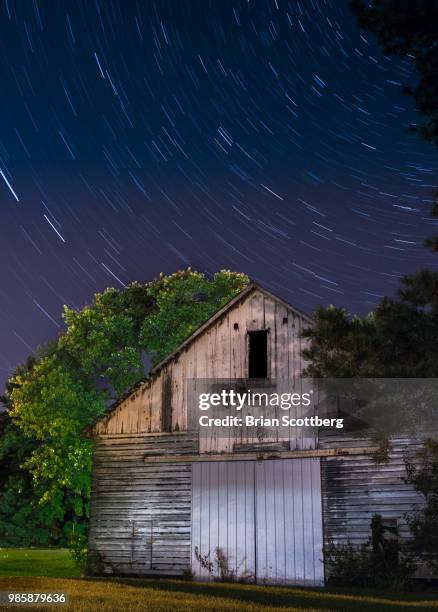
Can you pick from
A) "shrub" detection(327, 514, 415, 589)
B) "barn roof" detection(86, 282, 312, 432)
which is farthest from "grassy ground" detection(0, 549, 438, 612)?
"barn roof" detection(86, 282, 312, 432)

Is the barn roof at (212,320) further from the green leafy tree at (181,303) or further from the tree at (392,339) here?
the green leafy tree at (181,303)

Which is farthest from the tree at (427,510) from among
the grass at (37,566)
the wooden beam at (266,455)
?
the grass at (37,566)

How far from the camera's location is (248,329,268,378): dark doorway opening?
21.5 meters

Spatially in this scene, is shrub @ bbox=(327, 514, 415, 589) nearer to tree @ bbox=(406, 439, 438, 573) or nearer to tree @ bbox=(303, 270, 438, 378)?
tree @ bbox=(406, 439, 438, 573)

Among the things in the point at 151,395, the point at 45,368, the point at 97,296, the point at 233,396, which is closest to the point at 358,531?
the point at 233,396

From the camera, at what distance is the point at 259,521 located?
20.0 metres

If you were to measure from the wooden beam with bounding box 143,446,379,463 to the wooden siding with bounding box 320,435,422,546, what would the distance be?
5.8 inches

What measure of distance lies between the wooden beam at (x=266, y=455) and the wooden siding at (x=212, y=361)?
2.71ft

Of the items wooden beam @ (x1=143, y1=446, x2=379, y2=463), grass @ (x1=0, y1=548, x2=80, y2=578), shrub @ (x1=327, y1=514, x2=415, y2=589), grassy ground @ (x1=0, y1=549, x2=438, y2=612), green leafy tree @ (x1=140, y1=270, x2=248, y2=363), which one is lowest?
grass @ (x1=0, y1=548, x2=80, y2=578)

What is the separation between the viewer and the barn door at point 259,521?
19.4 m

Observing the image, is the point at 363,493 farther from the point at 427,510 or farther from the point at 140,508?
the point at 140,508

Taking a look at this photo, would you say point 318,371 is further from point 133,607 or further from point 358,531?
point 358,531

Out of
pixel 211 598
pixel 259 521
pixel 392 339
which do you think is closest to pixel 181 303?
pixel 259 521

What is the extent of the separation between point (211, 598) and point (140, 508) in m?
7.66
